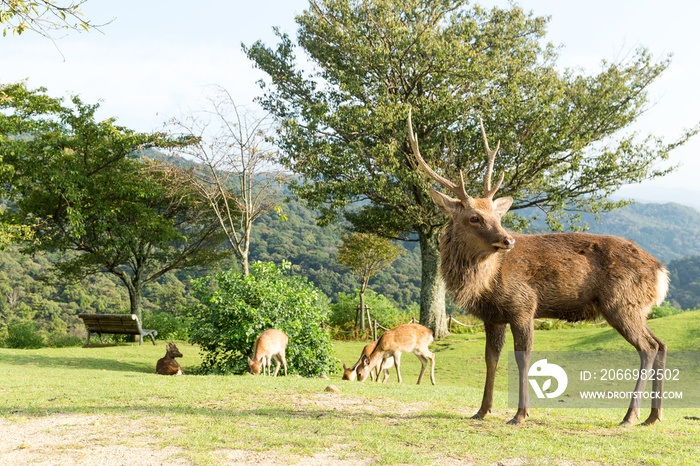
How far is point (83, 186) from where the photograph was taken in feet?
64.9

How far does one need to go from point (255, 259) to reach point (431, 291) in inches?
1263

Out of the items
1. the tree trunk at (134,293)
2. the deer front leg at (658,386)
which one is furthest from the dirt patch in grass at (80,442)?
the tree trunk at (134,293)

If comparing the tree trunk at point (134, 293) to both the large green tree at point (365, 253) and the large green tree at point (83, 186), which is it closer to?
the large green tree at point (83, 186)

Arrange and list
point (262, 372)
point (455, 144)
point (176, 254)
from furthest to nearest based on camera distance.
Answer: point (176, 254), point (455, 144), point (262, 372)

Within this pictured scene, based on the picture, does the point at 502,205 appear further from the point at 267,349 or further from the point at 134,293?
the point at 134,293

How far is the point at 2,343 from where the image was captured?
1989cm

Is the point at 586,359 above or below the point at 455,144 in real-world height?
below

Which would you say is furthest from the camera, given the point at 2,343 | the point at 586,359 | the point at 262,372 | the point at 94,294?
the point at 94,294

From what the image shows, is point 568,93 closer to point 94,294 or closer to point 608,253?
point 608,253

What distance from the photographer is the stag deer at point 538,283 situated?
509 centimetres

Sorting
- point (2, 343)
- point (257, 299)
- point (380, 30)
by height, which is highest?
point (380, 30)

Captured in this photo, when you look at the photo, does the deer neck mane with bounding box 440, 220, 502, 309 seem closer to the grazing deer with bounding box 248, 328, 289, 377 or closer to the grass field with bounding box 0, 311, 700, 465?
the grass field with bounding box 0, 311, 700, 465

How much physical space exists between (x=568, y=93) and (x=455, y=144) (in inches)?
174

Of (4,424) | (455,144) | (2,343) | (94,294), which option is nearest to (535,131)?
(455,144)
